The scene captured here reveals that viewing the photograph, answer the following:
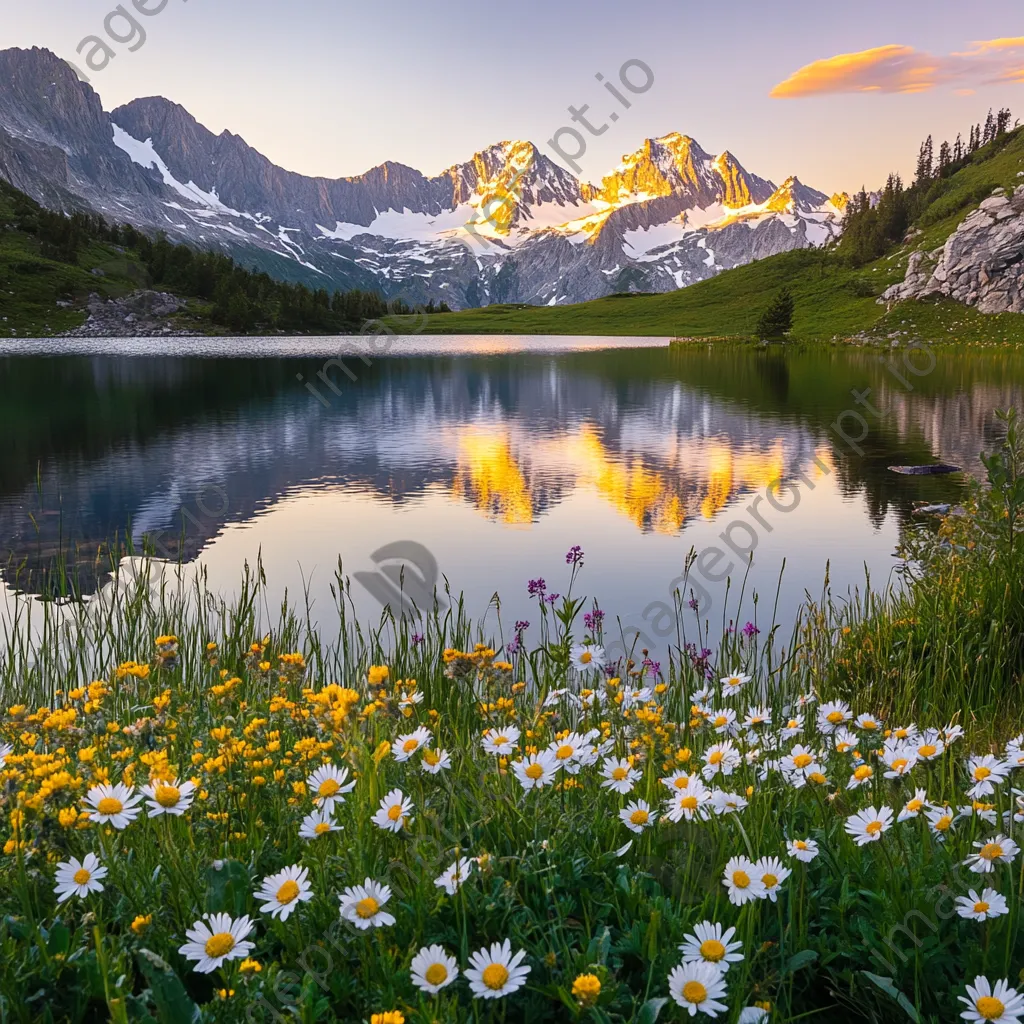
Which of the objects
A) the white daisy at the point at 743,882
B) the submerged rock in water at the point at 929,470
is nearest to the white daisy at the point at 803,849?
the white daisy at the point at 743,882

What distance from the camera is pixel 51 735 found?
166 inches

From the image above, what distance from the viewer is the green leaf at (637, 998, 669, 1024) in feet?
8.12

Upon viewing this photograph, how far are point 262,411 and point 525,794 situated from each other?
39.4 m

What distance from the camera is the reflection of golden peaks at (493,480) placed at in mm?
21391

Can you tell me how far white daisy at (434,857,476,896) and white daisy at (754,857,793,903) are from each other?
104cm

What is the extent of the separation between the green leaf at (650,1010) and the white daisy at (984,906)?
1.13 m

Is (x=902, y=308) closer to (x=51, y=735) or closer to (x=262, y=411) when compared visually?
(x=262, y=411)

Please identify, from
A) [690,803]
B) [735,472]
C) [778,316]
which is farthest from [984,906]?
[778,316]

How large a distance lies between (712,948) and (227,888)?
179cm

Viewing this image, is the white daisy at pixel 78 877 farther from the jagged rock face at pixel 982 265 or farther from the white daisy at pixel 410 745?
the jagged rock face at pixel 982 265

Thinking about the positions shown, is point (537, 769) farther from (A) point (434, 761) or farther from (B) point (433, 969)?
(B) point (433, 969)

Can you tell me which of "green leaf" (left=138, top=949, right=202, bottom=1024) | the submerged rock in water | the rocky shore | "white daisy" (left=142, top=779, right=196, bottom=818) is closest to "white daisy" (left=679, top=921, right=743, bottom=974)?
"green leaf" (left=138, top=949, right=202, bottom=1024)

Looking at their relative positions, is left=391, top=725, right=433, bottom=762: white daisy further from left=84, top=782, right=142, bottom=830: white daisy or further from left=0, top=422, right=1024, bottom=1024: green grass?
left=84, top=782, right=142, bottom=830: white daisy

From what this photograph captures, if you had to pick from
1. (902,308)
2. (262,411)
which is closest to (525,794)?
(262,411)
